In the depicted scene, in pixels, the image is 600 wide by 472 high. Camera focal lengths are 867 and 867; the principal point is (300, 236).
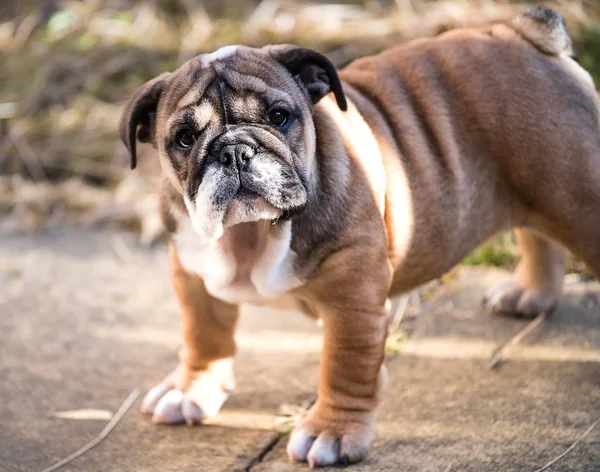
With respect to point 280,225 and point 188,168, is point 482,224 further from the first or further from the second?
point 188,168

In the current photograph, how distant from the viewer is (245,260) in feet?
8.95

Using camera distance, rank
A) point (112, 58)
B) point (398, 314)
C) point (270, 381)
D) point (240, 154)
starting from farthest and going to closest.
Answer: point (112, 58)
point (398, 314)
point (270, 381)
point (240, 154)

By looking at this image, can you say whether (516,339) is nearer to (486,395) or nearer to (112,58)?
(486,395)

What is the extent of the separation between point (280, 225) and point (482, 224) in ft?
2.89

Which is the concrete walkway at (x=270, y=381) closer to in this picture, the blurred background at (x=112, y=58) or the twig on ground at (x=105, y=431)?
the twig on ground at (x=105, y=431)

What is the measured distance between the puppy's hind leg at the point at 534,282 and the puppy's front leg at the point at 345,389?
3.56 ft

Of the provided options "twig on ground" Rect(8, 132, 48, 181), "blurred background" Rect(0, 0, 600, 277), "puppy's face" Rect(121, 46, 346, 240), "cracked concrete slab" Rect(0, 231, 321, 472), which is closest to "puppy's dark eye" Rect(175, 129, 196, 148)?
"puppy's face" Rect(121, 46, 346, 240)

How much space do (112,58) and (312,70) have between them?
405 cm

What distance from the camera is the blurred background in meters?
5.34

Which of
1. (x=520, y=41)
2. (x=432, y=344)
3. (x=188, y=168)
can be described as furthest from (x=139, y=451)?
(x=520, y=41)

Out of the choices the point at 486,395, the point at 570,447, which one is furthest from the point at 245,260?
the point at 570,447

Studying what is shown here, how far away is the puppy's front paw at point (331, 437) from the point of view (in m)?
2.61

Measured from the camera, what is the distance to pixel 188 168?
254cm

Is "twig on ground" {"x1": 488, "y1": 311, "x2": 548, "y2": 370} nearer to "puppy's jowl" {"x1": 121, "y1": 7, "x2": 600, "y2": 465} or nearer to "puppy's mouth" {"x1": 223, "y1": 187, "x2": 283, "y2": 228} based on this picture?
"puppy's jowl" {"x1": 121, "y1": 7, "x2": 600, "y2": 465}
